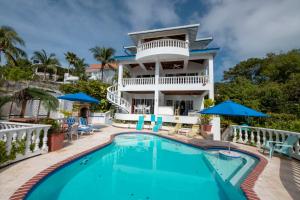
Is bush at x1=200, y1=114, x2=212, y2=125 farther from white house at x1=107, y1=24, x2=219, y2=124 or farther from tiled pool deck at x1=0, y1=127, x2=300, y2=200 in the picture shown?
tiled pool deck at x1=0, y1=127, x2=300, y2=200

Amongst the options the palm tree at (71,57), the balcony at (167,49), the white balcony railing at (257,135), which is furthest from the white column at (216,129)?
the palm tree at (71,57)

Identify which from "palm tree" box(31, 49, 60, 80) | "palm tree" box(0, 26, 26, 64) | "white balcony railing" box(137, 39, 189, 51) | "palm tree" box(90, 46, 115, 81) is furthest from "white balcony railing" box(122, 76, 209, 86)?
"palm tree" box(31, 49, 60, 80)

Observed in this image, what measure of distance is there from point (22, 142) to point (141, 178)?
4.32 m

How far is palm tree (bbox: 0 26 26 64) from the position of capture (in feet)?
65.1

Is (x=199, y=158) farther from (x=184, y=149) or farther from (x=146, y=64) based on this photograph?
(x=146, y=64)

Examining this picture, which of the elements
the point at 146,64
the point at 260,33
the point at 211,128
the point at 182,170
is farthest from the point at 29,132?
the point at 260,33

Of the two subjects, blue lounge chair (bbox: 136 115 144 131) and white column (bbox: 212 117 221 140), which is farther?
blue lounge chair (bbox: 136 115 144 131)

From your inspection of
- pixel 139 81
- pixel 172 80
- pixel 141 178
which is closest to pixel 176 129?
pixel 172 80

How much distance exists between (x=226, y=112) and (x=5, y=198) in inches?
294

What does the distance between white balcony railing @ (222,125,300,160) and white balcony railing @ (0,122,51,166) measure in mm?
10370

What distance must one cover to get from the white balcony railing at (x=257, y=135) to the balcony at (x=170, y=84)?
18.4 feet

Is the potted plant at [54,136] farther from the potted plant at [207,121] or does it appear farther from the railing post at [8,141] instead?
the potted plant at [207,121]

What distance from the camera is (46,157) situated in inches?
229

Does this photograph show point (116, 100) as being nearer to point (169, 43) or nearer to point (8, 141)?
point (169, 43)
